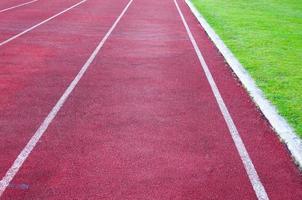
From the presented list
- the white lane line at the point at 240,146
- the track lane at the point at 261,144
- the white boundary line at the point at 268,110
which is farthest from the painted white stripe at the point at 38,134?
the white boundary line at the point at 268,110

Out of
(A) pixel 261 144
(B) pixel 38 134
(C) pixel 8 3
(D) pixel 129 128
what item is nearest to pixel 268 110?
(A) pixel 261 144

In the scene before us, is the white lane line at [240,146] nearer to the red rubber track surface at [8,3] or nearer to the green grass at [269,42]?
the green grass at [269,42]

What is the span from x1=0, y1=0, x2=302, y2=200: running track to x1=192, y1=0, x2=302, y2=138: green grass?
0.62 metres

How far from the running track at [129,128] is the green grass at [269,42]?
62 cm

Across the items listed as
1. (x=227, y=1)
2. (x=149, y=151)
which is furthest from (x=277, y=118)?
(x=227, y=1)

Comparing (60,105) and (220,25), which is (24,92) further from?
(220,25)

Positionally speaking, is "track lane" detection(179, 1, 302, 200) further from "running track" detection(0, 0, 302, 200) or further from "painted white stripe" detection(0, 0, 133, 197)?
"painted white stripe" detection(0, 0, 133, 197)

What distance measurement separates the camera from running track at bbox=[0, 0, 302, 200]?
533 centimetres

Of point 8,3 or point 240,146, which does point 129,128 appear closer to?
point 240,146

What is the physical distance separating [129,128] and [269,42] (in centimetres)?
854

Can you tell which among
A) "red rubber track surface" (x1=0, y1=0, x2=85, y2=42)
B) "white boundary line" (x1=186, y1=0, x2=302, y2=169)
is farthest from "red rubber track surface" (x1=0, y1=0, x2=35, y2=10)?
"white boundary line" (x1=186, y1=0, x2=302, y2=169)

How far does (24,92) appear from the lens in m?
8.41

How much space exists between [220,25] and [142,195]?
13.1 metres

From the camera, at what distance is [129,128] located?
6973 millimetres
